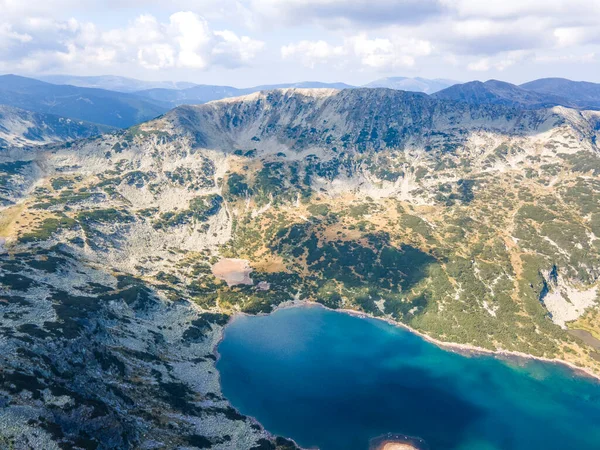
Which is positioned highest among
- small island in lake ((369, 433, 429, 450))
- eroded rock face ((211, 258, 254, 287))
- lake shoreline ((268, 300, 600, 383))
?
eroded rock face ((211, 258, 254, 287))

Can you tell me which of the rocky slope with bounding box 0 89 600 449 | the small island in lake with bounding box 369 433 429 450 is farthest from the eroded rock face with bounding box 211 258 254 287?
the small island in lake with bounding box 369 433 429 450

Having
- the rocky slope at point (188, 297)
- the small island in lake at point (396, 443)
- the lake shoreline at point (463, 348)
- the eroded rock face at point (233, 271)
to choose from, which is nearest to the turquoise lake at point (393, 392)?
the small island in lake at point (396, 443)

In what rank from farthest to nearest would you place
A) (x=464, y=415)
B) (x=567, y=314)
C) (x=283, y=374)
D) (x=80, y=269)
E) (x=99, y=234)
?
(x=99, y=234), (x=567, y=314), (x=80, y=269), (x=283, y=374), (x=464, y=415)

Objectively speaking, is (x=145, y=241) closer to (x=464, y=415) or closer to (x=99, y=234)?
(x=99, y=234)

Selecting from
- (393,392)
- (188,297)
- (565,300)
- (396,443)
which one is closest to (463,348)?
(393,392)

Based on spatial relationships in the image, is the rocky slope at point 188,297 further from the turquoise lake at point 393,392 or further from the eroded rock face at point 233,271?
the turquoise lake at point 393,392

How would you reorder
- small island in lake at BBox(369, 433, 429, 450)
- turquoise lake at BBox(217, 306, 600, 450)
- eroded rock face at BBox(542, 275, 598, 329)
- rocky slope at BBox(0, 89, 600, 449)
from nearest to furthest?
rocky slope at BBox(0, 89, 600, 449)
small island in lake at BBox(369, 433, 429, 450)
turquoise lake at BBox(217, 306, 600, 450)
eroded rock face at BBox(542, 275, 598, 329)

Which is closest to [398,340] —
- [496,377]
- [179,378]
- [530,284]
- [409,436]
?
[496,377]

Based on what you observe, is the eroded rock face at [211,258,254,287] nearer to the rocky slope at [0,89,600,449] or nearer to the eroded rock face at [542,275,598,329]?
the rocky slope at [0,89,600,449]

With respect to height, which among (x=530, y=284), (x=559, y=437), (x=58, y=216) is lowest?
(x=559, y=437)

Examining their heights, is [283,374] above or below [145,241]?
below
